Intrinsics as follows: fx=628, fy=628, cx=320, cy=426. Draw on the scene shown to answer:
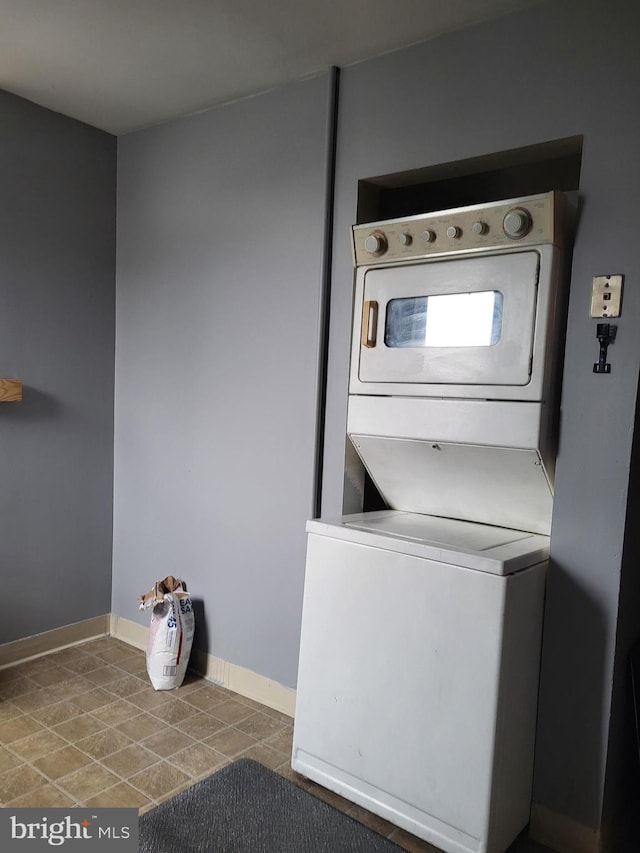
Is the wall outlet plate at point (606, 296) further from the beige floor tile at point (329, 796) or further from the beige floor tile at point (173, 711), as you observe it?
the beige floor tile at point (173, 711)

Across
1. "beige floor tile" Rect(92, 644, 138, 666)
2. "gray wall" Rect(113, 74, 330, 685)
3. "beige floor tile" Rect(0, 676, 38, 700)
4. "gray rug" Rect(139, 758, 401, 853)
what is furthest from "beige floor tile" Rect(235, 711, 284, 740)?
"beige floor tile" Rect(0, 676, 38, 700)

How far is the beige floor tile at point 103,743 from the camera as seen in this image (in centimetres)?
230

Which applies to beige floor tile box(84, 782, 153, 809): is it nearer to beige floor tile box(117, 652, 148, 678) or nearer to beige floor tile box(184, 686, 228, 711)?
beige floor tile box(184, 686, 228, 711)

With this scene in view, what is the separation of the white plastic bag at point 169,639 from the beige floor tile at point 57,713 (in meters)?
0.35

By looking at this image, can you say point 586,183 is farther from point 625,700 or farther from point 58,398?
point 58,398

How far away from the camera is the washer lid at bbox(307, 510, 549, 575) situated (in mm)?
1787

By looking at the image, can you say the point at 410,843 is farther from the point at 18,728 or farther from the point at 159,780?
the point at 18,728

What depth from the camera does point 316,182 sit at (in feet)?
8.22

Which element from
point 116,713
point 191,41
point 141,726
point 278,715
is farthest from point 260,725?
point 191,41

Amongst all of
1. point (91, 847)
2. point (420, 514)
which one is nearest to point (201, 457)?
point (420, 514)

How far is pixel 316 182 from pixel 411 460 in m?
1.18

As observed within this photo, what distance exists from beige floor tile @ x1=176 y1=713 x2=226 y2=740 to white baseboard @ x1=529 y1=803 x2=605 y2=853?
3.95 feet

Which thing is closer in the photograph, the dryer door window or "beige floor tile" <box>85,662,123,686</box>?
the dryer door window

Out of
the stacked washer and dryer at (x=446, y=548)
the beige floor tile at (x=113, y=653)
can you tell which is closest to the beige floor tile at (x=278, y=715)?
the stacked washer and dryer at (x=446, y=548)
